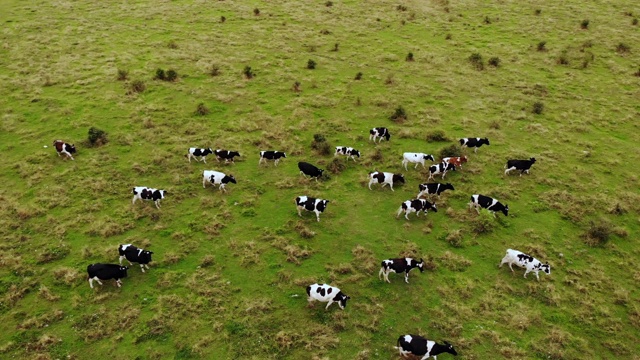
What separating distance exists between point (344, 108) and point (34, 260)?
731 inches

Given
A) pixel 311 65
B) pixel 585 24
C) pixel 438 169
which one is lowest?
pixel 438 169

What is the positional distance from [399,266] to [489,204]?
19.6 ft

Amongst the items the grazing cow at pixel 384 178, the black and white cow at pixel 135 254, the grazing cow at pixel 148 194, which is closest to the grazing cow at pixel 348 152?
the grazing cow at pixel 384 178

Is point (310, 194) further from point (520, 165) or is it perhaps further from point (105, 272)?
point (520, 165)

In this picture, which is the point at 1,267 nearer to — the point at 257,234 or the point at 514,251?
the point at 257,234

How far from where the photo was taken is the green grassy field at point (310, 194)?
13891 mm

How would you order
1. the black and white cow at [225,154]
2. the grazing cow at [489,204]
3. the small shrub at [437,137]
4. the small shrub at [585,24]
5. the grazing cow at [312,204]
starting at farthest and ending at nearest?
the small shrub at [585,24] → the small shrub at [437,137] → the black and white cow at [225,154] → the grazing cow at [489,204] → the grazing cow at [312,204]

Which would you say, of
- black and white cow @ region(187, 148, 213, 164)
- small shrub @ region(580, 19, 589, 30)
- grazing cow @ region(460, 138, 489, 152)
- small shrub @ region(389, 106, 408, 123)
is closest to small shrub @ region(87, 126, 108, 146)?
black and white cow @ region(187, 148, 213, 164)

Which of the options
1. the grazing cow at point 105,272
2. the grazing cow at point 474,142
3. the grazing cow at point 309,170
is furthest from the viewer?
the grazing cow at point 474,142

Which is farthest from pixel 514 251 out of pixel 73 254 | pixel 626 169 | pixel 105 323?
pixel 73 254

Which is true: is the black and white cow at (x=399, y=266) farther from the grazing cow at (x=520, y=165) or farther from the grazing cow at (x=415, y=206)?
the grazing cow at (x=520, y=165)

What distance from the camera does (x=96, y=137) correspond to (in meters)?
23.4

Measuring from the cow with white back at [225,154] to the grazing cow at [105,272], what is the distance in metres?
8.30

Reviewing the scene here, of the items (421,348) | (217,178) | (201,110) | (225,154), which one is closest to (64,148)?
(201,110)
